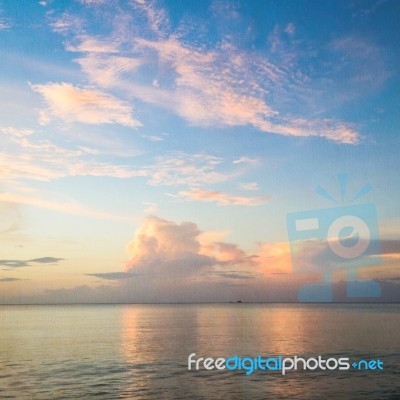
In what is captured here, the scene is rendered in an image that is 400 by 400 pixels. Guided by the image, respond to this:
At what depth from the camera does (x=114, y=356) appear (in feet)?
170

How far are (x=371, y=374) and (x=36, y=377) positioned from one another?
29919mm

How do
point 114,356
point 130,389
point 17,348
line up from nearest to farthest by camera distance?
point 130,389 → point 114,356 → point 17,348

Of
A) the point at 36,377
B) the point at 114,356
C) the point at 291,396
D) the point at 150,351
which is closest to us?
the point at 291,396

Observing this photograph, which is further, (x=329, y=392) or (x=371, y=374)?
(x=371, y=374)

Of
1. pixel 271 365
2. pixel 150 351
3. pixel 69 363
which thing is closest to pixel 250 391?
pixel 271 365

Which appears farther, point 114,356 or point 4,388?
point 114,356

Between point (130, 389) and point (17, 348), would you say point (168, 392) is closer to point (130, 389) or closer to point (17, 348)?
point (130, 389)

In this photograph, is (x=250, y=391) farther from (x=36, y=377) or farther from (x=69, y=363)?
(x=69, y=363)

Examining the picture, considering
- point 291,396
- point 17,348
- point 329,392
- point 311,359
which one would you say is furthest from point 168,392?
point 17,348

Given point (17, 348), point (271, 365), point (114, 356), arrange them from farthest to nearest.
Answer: point (17, 348) < point (114, 356) < point (271, 365)

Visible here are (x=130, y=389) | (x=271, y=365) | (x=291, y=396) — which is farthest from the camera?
(x=271, y=365)

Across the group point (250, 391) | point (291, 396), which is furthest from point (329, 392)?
point (250, 391)

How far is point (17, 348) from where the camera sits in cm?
6150

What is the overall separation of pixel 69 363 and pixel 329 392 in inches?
1082
